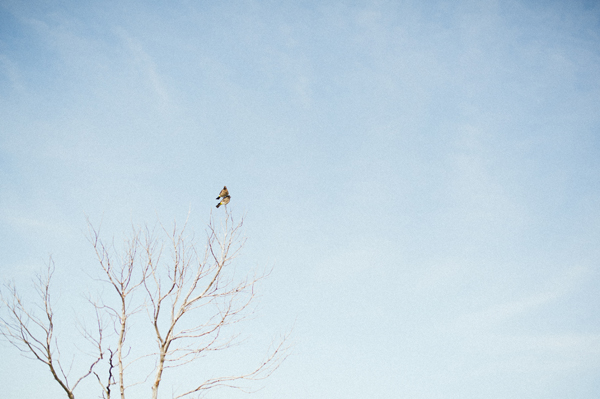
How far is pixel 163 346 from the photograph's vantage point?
15.2ft

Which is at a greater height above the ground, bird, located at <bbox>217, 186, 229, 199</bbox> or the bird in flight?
bird, located at <bbox>217, 186, 229, 199</bbox>

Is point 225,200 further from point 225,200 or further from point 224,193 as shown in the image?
point 224,193

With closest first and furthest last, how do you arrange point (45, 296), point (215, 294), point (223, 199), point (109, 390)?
point (109, 390)
point (45, 296)
point (215, 294)
point (223, 199)

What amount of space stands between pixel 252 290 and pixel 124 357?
1970mm

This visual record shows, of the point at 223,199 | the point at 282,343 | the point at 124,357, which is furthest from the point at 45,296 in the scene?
the point at 282,343

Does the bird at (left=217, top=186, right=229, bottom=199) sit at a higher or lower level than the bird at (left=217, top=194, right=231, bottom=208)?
higher

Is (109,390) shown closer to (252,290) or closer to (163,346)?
(163,346)

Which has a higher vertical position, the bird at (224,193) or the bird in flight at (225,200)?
the bird at (224,193)

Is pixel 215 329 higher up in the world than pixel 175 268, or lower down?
lower down

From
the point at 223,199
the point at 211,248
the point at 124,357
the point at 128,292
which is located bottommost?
the point at 124,357

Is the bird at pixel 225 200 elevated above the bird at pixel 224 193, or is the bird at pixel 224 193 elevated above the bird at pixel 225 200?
the bird at pixel 224 193

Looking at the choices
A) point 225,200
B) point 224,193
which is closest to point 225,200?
point 225,200

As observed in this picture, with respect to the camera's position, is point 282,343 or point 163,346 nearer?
point 163,346

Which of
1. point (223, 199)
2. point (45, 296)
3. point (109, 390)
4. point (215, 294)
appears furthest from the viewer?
point (223, 199)
